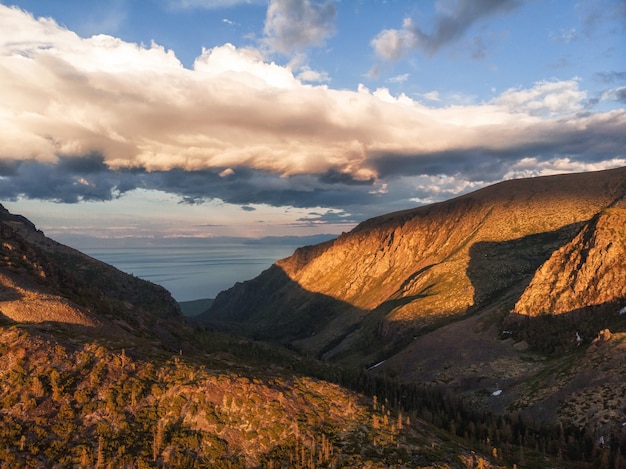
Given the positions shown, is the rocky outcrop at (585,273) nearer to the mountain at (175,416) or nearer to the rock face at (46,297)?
the mountain at (175,416)

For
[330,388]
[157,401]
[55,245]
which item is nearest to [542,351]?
[330,388]

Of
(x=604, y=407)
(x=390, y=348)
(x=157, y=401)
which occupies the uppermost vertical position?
(x=157, y=401)

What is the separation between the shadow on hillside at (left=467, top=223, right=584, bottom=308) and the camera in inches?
6491

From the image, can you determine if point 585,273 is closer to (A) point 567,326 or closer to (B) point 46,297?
(A) point 567,326

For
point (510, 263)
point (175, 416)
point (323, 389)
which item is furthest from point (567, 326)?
point (175, 416)

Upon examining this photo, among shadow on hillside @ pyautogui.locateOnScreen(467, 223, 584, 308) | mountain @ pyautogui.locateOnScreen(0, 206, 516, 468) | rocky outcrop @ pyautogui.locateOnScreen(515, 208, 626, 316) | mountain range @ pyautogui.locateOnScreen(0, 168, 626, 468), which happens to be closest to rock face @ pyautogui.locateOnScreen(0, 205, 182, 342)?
mountain range @ pyautogui.locateOnScreen(0, 168, 626, 468)

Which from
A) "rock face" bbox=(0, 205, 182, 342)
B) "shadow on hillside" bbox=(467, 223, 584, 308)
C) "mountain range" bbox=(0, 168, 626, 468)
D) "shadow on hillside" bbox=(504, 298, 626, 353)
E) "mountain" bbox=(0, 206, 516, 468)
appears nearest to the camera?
"mountain" bbox=(0, 206, 516, 468)

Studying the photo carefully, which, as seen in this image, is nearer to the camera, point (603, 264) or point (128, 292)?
point (603, 264)

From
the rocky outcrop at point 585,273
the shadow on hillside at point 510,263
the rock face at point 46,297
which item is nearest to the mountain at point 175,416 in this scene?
the rock face at point 46,297

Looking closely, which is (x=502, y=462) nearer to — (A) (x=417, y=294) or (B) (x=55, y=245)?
(A) (x=417, y=294)

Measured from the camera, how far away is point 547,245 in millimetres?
185625

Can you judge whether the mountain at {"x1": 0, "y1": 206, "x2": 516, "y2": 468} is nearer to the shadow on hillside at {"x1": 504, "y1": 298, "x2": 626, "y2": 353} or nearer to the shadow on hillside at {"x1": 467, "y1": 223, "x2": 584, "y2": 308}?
the shadow on hillside at {"x1": 504, "y1": 298, "x2": 626, "y2": 353}

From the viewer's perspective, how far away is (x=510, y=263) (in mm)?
181625

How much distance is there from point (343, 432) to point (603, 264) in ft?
377
